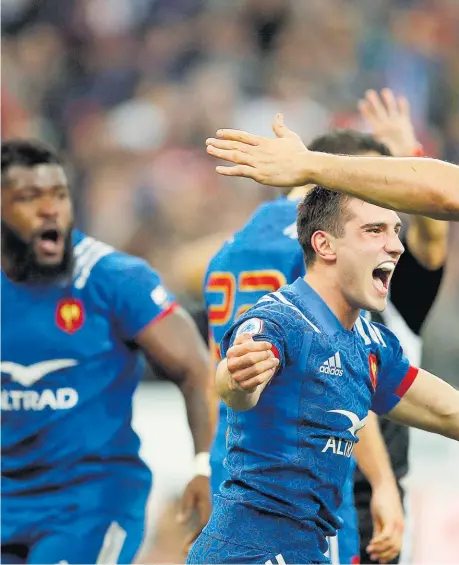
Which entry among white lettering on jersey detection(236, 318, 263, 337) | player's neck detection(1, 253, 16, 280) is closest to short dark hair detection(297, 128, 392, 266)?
white lettering on jersey detection(236, 318, 263, 337)

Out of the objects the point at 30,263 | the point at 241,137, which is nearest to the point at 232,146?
the point at 241,137

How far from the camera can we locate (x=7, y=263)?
4.98 m

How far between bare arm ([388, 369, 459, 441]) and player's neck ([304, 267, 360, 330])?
35 centimetres

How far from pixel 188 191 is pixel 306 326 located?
7.74 m

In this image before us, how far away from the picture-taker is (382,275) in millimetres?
3422

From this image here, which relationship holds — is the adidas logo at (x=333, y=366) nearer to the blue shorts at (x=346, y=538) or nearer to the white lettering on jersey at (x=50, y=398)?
the blue shorts at (x=346, y=538)

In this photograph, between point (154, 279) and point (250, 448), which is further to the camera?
point (154, 279)

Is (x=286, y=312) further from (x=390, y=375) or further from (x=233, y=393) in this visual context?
(x=390, y=375)

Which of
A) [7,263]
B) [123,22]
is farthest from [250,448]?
[123,22]

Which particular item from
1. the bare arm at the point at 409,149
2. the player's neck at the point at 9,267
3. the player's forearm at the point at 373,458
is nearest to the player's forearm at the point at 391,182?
the player's forearm at the point at 373,458

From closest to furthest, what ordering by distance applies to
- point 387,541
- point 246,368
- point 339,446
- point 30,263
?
point 246,368 → point 339,446 → point 387,541 → point 30,263

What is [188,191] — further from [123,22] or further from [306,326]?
[306,326]

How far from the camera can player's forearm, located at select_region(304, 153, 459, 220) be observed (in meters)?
3.07

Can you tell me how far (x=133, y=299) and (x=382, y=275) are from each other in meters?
1.61
